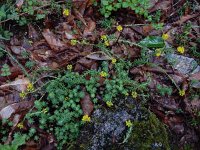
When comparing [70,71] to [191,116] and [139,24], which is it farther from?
[191,116]

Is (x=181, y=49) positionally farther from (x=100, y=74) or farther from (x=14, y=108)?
(x=14, y=108)

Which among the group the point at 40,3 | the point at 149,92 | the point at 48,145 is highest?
the point at 40,3

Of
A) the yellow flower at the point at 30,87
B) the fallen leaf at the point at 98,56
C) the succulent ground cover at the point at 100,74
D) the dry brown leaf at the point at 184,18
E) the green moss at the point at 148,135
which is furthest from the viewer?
the dry brown leaf at the point at 184,18

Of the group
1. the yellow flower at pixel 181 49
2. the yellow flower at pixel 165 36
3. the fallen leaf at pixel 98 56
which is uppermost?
the yellow flower at pixel 165 36

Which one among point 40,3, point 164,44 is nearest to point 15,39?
point 40,3

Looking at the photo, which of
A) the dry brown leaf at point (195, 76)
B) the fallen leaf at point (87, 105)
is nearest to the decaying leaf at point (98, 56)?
the fallen leaf at point (87, 105)

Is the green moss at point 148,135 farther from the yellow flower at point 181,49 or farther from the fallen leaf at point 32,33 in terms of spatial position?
the fallen leaf at point 32,33

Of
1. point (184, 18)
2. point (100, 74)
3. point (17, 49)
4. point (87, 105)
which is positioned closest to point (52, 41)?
point (17, 49)
